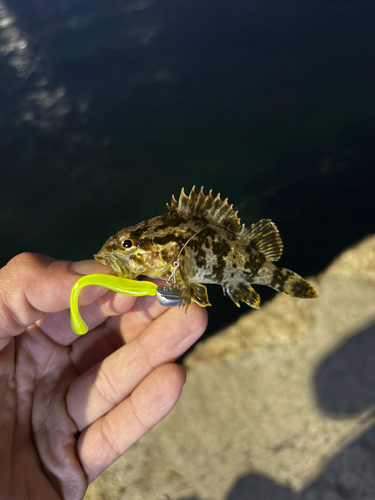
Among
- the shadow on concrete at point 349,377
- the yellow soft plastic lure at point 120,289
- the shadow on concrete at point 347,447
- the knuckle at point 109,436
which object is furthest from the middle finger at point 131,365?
the shadow on concrete at point 349,377

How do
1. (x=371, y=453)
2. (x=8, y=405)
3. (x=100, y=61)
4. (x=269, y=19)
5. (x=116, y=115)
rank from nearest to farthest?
1. (x=8, y=405)
2. (x=371, y=453)
3. (x=116, y=115)
4. (x=100, y=61)
5. (x=269, y=19)

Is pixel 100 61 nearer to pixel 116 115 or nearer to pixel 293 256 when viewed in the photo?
pixel 116 115

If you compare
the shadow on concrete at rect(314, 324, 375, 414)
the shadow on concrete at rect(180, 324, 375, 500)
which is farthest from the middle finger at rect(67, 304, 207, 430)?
the shadow on concrete at rect(314, 324, 375, 414)

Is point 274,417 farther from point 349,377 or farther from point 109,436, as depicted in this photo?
point 109,436

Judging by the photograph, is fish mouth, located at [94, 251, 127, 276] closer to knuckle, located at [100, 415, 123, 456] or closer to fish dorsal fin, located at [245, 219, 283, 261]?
fish dorsal fin, located at [245, 219, 283, 261]

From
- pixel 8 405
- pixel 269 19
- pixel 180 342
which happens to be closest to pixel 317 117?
pixel 269 19

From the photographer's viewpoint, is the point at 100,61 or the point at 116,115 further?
the point at 100,61
